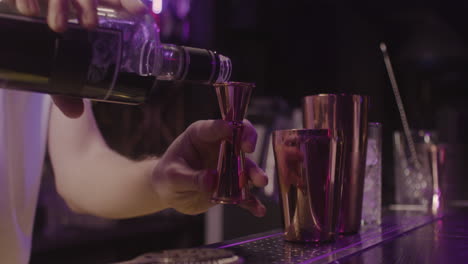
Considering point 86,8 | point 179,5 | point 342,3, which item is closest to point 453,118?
point 342,3

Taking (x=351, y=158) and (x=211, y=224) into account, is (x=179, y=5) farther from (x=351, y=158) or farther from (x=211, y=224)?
(x=351, y=158)

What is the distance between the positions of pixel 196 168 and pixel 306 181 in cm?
14

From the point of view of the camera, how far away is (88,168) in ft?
2.97

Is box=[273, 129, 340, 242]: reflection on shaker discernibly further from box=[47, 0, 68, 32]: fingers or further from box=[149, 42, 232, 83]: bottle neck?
box=[47, 0, 68, 32]: fingers

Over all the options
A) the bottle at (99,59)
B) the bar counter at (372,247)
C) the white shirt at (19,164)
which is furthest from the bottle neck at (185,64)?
the white shirt at (19,164)

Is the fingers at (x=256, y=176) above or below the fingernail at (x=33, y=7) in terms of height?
below

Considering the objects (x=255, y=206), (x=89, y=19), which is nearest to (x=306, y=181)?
(x=255, y=206)

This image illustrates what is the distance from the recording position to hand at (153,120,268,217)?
0.59m

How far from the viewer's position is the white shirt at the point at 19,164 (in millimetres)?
972

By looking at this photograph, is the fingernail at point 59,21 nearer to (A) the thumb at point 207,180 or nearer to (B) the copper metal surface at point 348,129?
(A) the thumb at point 207,180

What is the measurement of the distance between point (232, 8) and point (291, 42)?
372 millimetres

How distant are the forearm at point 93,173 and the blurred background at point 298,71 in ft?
2.29

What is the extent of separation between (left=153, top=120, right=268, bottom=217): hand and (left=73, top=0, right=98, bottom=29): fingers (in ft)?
0.59

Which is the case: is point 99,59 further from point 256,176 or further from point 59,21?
point 256,176
